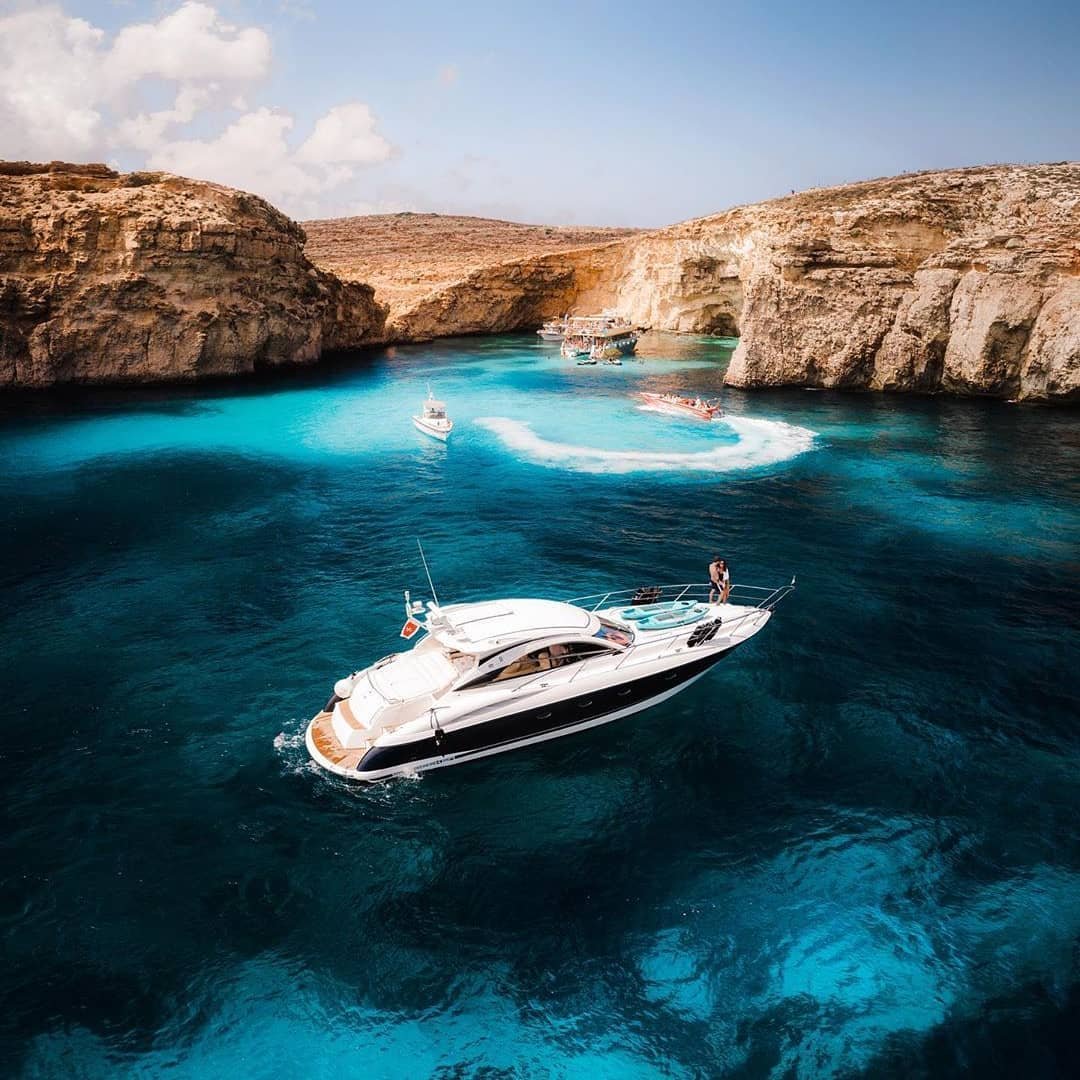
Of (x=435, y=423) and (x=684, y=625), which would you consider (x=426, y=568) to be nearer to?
(x=684, y=625)

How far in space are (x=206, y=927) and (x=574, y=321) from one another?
3436 inches

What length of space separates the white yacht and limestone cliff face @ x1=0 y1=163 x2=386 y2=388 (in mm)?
50904

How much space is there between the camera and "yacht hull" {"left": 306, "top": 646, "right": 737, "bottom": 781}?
14641 millimetres

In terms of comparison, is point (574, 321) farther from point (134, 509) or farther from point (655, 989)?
point (655, 989)

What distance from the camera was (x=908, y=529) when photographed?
28.8m

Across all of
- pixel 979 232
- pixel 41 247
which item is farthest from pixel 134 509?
pixel 979 232

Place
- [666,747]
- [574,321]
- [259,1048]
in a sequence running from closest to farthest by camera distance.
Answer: [259,1048], [666,747], [574,321]

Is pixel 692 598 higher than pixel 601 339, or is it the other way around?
pixel 601 339

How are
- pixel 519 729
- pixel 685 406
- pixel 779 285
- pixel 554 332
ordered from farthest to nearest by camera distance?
pixel 554 332, pixel 779 285, pixel 685 406, pixel 519 729

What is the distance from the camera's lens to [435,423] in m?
44.6

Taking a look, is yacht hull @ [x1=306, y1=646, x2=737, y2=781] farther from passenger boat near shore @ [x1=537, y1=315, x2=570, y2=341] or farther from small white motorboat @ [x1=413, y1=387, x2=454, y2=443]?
passenger boat near shore @ [x1=537, y1=315, x2=570, y2=341]

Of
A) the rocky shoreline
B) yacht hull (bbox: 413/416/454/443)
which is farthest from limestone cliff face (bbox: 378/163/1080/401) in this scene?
yacht hull (bbox: 413/416/454/443)

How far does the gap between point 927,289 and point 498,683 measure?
4955cm

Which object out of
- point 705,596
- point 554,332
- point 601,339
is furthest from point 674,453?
point 554,332
